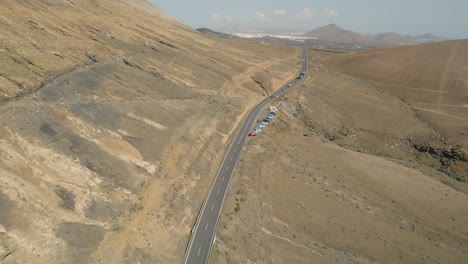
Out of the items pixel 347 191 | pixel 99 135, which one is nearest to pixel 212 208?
pixel 99 135

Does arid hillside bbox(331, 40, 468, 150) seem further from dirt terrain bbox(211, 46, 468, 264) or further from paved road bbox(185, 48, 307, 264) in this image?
paved road bbox(185, 48, 307, 264)

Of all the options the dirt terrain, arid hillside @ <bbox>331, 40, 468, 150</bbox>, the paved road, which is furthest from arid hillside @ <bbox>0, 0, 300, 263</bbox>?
arid hillside @ <bbox>331, 40, 468, 150</bbox>

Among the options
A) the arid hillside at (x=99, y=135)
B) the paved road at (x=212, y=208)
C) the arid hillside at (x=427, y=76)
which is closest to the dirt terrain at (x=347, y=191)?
the paved road at (x=212, y=208)

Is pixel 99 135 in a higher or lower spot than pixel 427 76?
lower

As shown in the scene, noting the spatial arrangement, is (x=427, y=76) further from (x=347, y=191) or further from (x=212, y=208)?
(x=212, y=208)

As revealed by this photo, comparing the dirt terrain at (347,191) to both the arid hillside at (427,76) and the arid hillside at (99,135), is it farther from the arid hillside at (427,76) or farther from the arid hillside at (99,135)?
the arid hillside at (99,135)

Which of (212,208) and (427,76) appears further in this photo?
(427,76)

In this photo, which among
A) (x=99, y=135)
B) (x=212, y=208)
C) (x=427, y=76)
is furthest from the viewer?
(x=427, y=76)

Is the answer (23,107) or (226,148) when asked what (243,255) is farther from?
(23,107)
